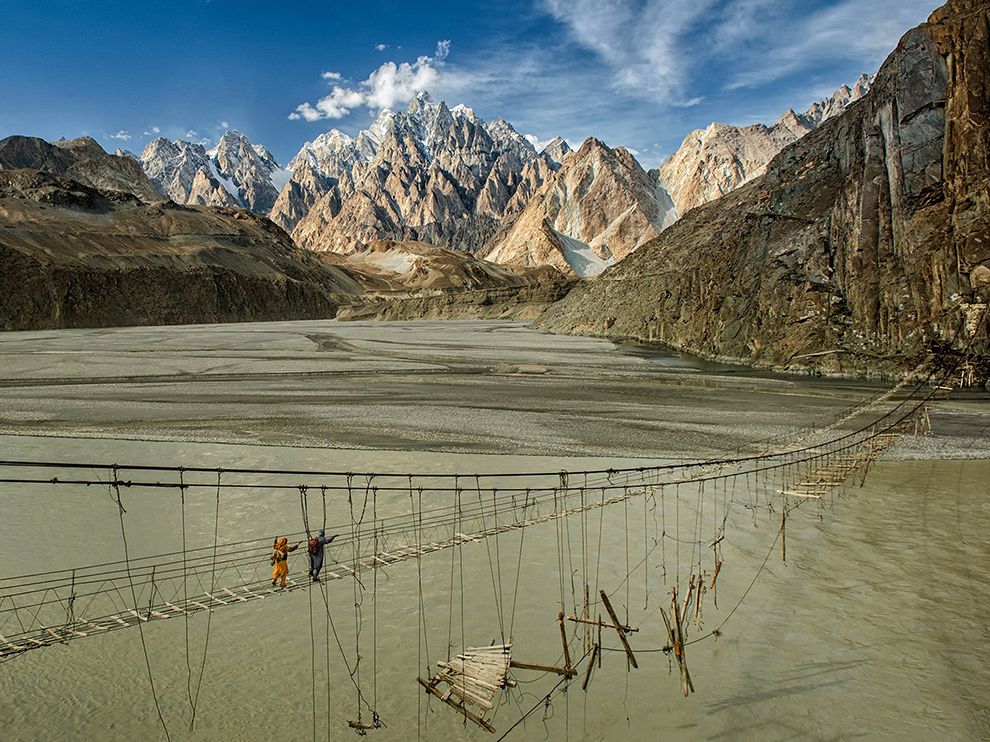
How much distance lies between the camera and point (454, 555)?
12922 millimetres

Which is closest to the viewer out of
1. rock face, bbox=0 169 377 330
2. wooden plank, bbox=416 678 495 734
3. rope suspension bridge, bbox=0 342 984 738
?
wooden plank, bbox=416 678 495 734

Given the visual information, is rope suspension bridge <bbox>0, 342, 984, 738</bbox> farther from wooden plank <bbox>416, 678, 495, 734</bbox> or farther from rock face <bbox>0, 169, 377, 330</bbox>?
rock face <bbox>0, 169, 377, 330</bbox>

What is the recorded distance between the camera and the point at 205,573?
466 inches

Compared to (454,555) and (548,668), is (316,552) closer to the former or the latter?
(454,555)

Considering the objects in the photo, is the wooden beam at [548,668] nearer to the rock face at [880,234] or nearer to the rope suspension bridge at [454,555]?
the rope suspension bridge at [454,555]

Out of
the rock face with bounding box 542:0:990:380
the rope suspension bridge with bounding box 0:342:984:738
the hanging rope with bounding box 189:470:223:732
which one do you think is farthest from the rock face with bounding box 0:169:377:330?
the hanging rope with bounding box 189:470:223:732

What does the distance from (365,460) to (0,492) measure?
31.4 feet

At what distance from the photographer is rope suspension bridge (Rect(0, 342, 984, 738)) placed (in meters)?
8.69

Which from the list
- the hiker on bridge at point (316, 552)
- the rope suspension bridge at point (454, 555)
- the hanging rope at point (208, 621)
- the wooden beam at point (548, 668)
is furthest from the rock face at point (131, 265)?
the wooden beam at point (548, 668)

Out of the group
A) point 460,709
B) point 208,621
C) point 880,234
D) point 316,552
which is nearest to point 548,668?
point 460,709

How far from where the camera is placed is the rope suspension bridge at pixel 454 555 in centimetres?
869

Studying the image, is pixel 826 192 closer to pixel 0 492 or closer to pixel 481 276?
pixel 0 492

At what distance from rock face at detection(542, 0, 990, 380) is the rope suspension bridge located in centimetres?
2071

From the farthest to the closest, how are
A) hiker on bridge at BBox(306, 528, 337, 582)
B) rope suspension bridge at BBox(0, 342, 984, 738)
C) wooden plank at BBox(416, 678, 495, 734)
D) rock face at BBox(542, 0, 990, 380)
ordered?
rock face at BBox(542, 0, 990, 380)
hiker on bridge at BBox(306, 528, 337, 582)
rope suspension bridge at BBox(0, 342, 984, 738)
wooden plank at BBox(416, 678, 495, 734)
